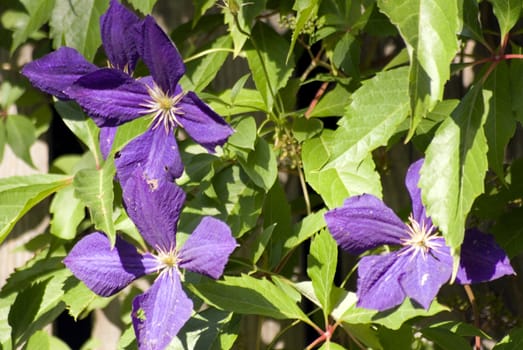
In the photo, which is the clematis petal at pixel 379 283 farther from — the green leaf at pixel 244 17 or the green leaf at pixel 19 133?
the green leaf at pixel 19 133

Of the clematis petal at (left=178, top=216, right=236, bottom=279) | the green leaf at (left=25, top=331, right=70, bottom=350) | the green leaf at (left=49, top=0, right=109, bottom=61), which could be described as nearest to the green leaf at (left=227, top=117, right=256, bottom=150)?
the clematis petal at (left=178, top=216, right=236, bottom=279)

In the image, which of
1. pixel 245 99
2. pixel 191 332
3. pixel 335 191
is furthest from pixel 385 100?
pixel 191 332

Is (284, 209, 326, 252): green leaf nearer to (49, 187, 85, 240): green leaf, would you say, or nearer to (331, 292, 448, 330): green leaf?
(331, 292, 448, 330): green leaf

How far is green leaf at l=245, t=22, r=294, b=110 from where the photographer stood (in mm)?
1011

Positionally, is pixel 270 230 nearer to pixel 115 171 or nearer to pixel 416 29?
pixel 115 171

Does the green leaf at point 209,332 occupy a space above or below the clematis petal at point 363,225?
below

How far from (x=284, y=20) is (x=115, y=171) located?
0.32m

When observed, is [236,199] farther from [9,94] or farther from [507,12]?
[9,94]

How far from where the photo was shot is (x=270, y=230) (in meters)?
0.95

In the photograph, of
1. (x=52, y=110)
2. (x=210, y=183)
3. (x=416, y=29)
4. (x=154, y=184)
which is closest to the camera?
(x=416, y=29)

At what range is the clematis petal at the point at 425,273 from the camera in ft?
2.84

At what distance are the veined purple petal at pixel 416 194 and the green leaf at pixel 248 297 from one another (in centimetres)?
16

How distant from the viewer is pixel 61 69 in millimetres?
934

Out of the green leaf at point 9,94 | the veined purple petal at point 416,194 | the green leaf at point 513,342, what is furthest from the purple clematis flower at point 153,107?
the green leaf at point 9,94
